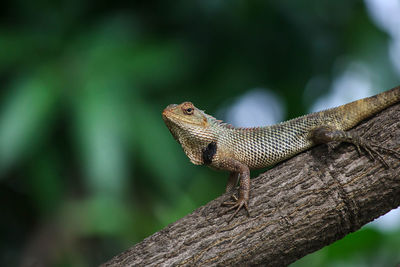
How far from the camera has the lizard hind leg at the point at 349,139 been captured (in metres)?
3.34

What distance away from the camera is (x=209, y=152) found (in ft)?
14.3

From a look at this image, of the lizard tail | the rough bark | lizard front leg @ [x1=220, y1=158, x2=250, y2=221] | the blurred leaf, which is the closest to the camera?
the rough bark

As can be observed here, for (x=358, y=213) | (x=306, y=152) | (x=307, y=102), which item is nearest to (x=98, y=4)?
(x=307, y=102)

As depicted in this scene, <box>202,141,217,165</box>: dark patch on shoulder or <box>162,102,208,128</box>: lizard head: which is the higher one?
<box>162,102,208,128</box>: lizard head

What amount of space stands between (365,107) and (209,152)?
146 cm

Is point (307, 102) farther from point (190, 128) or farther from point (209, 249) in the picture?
point (209, 249)

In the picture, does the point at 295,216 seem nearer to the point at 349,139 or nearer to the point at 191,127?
the point at 349,139

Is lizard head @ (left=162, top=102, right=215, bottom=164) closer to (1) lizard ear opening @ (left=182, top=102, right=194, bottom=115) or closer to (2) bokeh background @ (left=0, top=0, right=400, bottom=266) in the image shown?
(1) lizard ear opening @ (left=182, top=102, right=194, bottom=115)

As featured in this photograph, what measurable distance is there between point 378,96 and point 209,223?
178cm

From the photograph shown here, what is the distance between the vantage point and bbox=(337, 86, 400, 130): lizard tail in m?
3.77

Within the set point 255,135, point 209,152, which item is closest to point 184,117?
point 209,152

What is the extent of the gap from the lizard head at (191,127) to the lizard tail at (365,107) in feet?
4.03

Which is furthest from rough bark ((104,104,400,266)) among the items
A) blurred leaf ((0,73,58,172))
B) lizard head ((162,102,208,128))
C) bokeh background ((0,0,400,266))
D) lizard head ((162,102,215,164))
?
blurred leaf ((0,73,58,172))

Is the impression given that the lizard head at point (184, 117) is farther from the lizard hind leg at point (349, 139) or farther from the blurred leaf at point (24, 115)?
the blurred leaf at point (24, 115)
